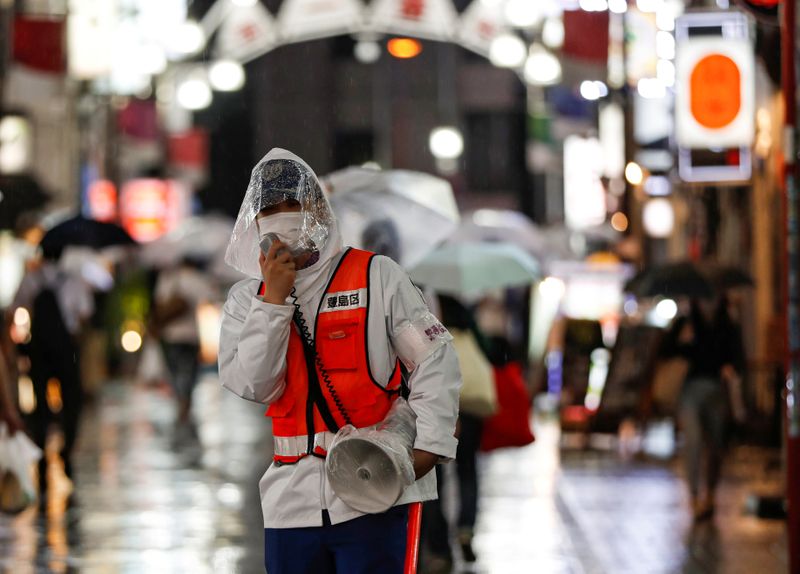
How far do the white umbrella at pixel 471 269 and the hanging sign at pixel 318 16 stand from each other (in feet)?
23.6

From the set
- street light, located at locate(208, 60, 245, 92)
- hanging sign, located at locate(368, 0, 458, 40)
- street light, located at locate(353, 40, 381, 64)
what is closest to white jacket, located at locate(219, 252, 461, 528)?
hanging sign, located at locate(368, 0, 458, 40)

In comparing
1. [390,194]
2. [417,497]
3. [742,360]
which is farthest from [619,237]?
[417,497]

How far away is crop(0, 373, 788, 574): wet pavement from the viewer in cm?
1077

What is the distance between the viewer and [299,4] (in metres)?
20.8

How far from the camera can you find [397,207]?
414 inches

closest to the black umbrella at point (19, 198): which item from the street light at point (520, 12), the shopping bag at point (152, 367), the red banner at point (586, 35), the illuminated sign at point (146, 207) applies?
the shopping bag at point (152, 367)

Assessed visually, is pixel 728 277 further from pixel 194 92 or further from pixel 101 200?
pixel 101 200

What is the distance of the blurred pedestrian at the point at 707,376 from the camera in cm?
1327

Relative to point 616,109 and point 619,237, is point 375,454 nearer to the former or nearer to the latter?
point 619,237

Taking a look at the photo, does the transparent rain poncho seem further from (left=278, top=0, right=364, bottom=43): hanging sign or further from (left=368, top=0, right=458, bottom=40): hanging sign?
(left=278, top=0, right=364, bottom=43): hanging sign

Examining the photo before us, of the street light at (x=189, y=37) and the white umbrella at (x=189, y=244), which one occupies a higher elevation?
the street light at (x=189, y=37)

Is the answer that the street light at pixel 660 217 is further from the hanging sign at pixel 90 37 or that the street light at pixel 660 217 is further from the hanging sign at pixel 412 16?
the hanging sign at pixel 412 16

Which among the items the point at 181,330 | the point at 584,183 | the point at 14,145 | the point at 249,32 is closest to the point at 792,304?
the point at 181,330

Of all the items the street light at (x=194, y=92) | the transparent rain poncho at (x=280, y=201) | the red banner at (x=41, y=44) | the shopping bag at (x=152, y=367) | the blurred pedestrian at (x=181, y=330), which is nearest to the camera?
the transparent rain poncho at (x=280, y=201)
